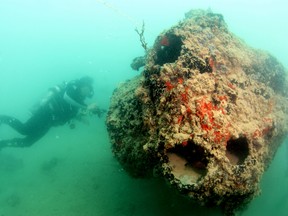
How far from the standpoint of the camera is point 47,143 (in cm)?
1711

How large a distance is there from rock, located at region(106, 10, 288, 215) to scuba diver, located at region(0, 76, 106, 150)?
502 centimetres

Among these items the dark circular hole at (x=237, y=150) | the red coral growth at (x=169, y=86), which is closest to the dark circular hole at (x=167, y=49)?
the red coral growth at (x=169, y=86)

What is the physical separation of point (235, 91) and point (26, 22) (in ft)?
508

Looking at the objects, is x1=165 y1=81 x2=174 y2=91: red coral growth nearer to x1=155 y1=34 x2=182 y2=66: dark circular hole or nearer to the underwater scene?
the underwater scene

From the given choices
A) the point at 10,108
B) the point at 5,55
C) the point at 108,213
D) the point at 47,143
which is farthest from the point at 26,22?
the point at 108,213

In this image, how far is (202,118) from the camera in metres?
3.71

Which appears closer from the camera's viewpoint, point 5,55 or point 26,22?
point 5,55

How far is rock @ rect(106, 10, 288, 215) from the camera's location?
142 inches

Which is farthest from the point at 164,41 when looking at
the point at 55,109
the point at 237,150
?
the point at 55,109

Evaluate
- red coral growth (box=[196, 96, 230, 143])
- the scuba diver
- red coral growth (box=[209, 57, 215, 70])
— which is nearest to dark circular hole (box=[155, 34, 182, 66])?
red coral growth (box=[209, 57, 215, 70])

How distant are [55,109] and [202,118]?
27.3 feet

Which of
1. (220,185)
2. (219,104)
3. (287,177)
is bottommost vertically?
(287,177)

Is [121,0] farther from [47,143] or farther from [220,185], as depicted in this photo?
[220,185]

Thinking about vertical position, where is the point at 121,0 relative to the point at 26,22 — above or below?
above
